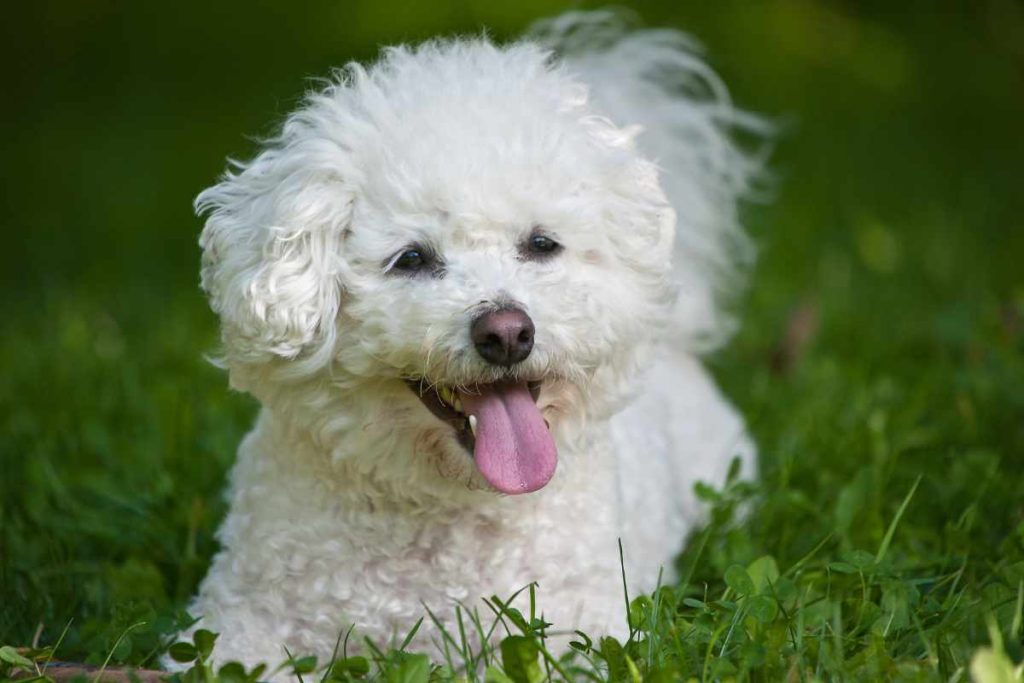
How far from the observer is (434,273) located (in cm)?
303

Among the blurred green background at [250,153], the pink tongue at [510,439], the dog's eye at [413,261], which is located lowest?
the blurred green background at [250,153]

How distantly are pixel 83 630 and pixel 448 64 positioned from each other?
5.36 ft

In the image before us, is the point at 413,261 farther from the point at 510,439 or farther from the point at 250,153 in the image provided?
the point at 250,153

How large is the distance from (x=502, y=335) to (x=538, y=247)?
0.36m

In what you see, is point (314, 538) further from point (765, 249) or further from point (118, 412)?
point (765, 249)

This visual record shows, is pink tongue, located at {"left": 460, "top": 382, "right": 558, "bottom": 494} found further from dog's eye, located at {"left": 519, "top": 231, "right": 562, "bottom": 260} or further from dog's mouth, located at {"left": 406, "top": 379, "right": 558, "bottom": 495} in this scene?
dog's eye, located at {"left": 519, "top": 231, "right": 562, "bottom": 260}

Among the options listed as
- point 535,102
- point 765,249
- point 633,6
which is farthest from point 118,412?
point 633,6

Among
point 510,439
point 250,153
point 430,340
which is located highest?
point 430,340

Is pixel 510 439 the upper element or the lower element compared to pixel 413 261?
lower

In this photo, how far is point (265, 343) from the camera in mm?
3045

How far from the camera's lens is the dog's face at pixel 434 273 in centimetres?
295

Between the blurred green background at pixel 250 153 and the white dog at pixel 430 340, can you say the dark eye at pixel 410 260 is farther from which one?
the blurred green background at pixel 250 153

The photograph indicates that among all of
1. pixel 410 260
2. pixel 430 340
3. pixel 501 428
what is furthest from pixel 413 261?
pixel 501 428

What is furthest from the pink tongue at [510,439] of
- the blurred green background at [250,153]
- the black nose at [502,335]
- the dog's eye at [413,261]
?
the blurred green background at [250,153]
